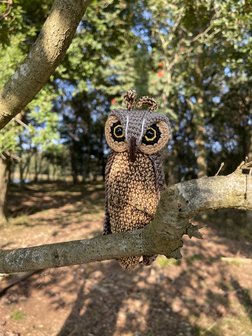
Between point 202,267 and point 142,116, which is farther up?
point 142,116

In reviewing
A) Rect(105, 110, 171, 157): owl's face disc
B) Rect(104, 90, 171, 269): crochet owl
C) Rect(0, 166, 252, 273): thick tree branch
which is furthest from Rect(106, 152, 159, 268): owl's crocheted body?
Rect(0, 166, 252, 273): thick tree branch

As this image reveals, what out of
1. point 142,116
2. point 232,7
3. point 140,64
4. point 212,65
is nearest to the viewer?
Result: point 142,116

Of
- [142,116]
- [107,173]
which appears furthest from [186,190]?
[107,173]

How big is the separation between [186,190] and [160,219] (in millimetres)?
226

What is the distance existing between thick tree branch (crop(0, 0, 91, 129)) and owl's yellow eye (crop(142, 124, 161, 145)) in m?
0.75

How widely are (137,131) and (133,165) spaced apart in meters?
0.36

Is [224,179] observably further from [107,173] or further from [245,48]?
[245,48]

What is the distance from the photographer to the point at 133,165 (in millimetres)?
3111

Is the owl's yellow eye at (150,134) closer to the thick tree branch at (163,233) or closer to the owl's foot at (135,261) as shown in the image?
the thick tree branch at (163,233)

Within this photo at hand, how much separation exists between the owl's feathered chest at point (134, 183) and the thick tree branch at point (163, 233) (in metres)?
0.60

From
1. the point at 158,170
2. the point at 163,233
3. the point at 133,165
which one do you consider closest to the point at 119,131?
the point at 133,165

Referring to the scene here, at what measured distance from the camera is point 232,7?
990 cm

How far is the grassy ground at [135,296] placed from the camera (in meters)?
8.12

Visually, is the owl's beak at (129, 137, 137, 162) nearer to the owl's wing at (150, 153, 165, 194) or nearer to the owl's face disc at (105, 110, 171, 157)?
the owl's face disc at (105, 110, 171, 157)
